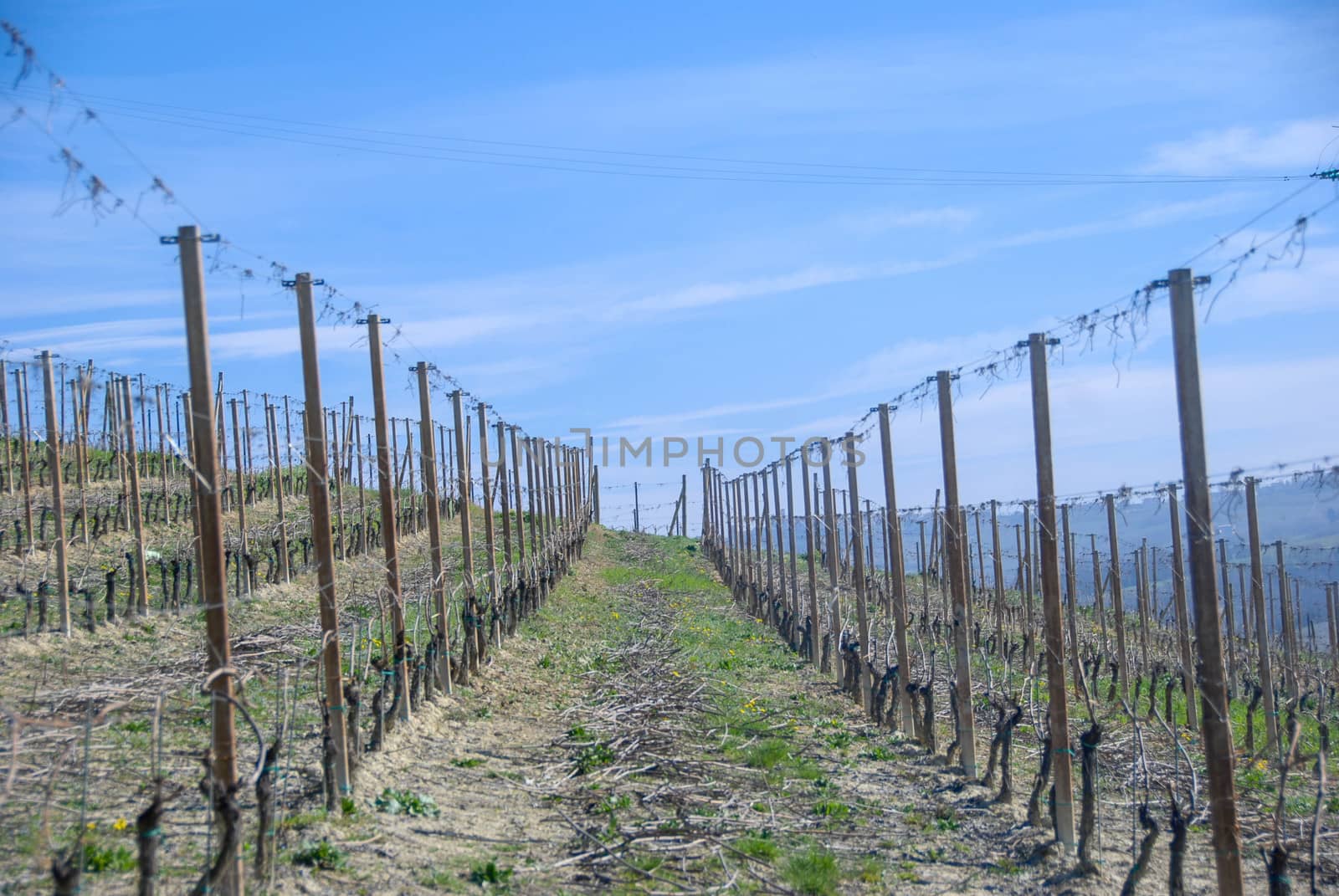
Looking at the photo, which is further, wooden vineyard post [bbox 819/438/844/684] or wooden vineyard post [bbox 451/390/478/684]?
wooden vineyard post [bbox 819/438/844/684]

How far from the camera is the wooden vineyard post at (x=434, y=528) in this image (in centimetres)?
1168

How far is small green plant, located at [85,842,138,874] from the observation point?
17.9 ft

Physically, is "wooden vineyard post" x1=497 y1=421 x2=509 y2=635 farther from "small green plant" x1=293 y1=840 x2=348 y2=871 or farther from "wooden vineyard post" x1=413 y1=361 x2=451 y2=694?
"small green plant" x1=293 y1=840 x2=348 y2=871

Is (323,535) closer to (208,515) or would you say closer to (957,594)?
(208,515)

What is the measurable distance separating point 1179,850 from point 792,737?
5308 millimetres

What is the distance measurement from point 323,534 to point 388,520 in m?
2.01

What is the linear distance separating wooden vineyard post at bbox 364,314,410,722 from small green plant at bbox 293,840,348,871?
317 cm

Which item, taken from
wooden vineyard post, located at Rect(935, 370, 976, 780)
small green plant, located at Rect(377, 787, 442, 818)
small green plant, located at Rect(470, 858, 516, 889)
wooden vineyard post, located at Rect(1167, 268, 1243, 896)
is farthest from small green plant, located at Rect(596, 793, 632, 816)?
wooden vineyard post, located at Rect(1167, 268, 1243, 896)

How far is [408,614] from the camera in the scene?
16.7 metres

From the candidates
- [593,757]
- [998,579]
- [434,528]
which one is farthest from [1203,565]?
[998,579]

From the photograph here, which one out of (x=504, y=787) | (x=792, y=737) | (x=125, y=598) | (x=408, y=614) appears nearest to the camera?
(x=504, y=787)

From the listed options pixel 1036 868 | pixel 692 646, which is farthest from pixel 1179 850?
pixel 692 646

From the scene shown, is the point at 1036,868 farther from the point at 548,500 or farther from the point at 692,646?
the point at 548,500

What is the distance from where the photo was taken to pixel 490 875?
657cm
